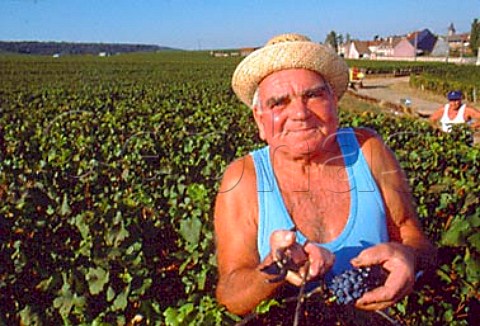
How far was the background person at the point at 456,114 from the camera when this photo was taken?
24.2 ft

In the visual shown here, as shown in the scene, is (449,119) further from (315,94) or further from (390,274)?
(390,274)

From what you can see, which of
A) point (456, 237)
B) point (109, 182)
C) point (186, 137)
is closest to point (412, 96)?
point (186, 137)

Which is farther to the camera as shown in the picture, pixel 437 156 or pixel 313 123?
pixel 437 156

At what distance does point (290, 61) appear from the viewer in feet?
5.67

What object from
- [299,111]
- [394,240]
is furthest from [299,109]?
[394,240]

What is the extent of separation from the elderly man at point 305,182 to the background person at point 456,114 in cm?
593

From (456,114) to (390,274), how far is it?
272 inches

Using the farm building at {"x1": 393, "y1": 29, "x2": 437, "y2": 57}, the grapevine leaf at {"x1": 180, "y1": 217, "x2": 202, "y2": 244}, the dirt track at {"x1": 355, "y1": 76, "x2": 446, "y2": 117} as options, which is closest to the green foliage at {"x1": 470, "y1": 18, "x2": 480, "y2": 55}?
the farm building at {"x1": 393, "y1": 29, "x2": 437, "y2": 57}

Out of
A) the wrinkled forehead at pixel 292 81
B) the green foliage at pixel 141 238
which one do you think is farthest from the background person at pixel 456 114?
the wrinkled forehead at pixel 292 81

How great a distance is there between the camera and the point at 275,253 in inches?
46.5

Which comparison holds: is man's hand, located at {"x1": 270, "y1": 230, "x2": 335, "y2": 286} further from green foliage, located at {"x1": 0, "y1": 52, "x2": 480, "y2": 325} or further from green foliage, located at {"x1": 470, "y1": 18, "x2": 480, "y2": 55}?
green foliage, located at {"x1": 470, "y1": 18, "x2": 480, "y2": 55}

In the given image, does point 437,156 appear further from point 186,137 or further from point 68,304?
point 68,304

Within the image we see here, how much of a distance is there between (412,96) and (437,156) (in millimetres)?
25360

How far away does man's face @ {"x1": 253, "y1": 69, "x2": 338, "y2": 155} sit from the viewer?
1.72m
